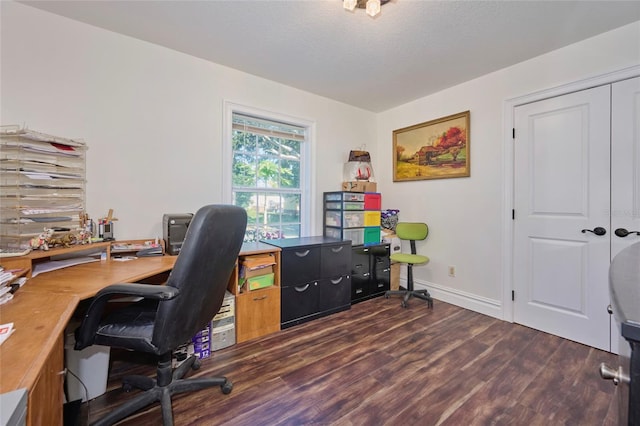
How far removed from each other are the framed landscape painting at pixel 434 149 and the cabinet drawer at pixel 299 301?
1.94 meters

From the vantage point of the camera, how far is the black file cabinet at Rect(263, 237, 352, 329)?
2.47 metres

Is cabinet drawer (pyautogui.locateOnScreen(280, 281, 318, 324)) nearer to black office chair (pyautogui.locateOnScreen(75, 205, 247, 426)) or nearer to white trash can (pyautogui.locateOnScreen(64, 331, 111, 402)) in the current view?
black office chair (pyautogui.locateOnScreen(75, 205, 247, 426))

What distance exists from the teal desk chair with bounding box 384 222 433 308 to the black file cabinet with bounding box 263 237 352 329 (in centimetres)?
62

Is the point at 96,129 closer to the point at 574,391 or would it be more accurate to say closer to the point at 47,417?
the point at 47,417

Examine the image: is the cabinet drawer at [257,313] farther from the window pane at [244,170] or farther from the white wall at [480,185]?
the white wall at [480,185]

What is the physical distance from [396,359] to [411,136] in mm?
2633

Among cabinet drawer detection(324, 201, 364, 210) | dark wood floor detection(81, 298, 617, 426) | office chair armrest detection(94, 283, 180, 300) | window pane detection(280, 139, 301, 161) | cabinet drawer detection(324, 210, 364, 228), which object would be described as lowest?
dark wood floor detection(81, 298, 617, 426)

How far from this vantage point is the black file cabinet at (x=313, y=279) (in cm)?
247

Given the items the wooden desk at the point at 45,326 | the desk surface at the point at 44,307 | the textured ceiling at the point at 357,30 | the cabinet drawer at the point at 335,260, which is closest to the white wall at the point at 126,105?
the textured ceiling at the point at 357,30

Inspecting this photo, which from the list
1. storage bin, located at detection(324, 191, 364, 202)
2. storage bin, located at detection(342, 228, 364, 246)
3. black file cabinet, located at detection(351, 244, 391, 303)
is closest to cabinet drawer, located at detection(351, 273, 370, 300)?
black file cabinet, located at detection(351, 244, 391, 303)

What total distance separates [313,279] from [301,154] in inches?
60.8

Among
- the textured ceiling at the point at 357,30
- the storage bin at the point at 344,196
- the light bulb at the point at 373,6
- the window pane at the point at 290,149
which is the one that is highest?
the textured ceiling at the point at 357,30

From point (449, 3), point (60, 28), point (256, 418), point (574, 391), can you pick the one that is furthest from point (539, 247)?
point (60, 28)

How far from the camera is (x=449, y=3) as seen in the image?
5.83ft
